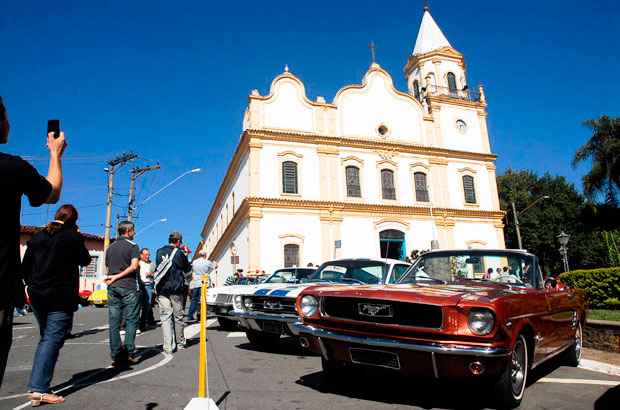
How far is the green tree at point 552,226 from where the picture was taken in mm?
38438

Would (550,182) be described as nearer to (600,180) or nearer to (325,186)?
(600,180)

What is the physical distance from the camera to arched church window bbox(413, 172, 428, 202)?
28812mm

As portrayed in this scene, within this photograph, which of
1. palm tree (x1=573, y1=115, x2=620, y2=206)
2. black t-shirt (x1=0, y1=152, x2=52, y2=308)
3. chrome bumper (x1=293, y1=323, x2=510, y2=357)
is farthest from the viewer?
palm tree (x1=573, y1=115, x2=620, y2=206)

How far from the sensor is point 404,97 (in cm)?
3053

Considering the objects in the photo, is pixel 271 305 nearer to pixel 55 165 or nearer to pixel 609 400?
pixel 609 400

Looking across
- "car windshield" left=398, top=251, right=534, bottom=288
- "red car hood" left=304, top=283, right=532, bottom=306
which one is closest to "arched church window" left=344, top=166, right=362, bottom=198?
"car windshield" left=398, top=251, right=534, bottom=288

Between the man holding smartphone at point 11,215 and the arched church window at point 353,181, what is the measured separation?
82.6ft

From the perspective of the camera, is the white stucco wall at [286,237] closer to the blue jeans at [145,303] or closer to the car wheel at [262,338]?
the blue jeans at [145,303]

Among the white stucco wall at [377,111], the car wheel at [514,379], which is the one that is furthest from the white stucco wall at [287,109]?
the car wheel at [514,379]

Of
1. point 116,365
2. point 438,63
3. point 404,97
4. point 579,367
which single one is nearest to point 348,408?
point 116,365

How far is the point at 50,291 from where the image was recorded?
13.1ft

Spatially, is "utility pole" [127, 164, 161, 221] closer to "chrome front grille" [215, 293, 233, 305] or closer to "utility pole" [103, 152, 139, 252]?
"utility pole" [103, 152, 139, 252]

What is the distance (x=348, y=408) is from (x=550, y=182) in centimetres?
4849

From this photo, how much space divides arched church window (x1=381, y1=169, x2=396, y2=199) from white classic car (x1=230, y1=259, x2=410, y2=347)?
20.7 metres
